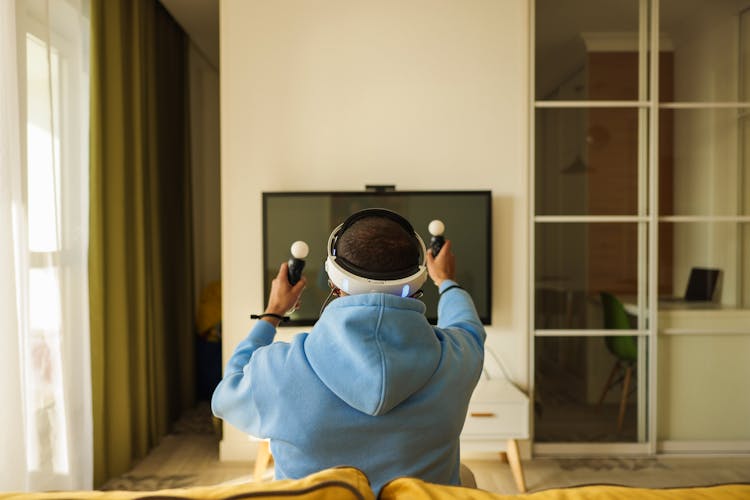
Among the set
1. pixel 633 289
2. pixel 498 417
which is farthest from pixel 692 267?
pixel 498 417

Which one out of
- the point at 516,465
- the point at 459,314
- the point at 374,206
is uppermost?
the point at 374,206

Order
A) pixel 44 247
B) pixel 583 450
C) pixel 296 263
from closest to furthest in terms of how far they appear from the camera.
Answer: pixel 296 263
pixel 44 247
pixel 583 450

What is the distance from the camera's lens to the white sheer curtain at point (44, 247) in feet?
6.86

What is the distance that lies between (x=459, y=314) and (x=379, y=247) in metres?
0.28

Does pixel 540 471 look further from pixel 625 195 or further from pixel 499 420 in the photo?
pixel 625 195

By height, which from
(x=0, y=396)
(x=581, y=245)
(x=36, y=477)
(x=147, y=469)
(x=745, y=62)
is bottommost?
(x=147, y=469)

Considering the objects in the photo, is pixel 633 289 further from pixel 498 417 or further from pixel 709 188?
pixel 498 417

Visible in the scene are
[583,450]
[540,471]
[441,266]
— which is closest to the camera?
Answer: [441,266]

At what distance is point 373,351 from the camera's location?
1.01 meters

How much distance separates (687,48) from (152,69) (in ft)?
10.2

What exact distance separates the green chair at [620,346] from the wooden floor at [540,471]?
313 millimetres

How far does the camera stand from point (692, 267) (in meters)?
3.42

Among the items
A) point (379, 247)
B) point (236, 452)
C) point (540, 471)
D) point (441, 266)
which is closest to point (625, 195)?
point (540, 471)

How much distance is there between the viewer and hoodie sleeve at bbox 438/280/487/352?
1198 millimetres
